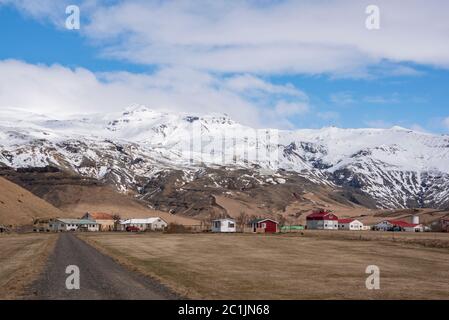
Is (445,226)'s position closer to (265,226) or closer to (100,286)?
(265,226)

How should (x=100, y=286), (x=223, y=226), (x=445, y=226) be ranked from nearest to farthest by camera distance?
(x=100, y=286) → (x=223, y=226) → (x=445, y=226)

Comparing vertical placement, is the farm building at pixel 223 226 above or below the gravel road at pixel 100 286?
above

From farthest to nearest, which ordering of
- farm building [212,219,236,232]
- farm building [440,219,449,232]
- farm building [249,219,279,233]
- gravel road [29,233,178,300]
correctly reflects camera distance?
farm building [249,219,279,233] < farm building [212,219,236,232] < farm building [440,219,449,232] < gravel road [29,233,178,300]

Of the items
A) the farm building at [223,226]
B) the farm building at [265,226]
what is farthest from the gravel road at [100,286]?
the farm building at [265,226]

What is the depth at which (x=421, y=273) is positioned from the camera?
4272cm

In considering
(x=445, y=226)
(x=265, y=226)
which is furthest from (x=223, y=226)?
(x=445, y=226)

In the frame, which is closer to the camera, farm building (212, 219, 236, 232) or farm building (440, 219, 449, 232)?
farm building (440, 219, 449, 232)

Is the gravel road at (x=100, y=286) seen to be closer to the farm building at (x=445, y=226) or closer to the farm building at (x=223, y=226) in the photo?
the farm building at (x=223, y=226)

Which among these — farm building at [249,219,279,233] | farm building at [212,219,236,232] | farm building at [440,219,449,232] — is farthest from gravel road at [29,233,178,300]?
farm building at [440,219,449,232]

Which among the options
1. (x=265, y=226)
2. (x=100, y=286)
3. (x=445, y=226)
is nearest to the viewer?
(x=100, y=286)

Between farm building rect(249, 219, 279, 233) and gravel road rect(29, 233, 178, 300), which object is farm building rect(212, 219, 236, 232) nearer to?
farm building rect(249, 219, 279, 233)

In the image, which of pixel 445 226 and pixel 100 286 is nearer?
pixel 100 286
